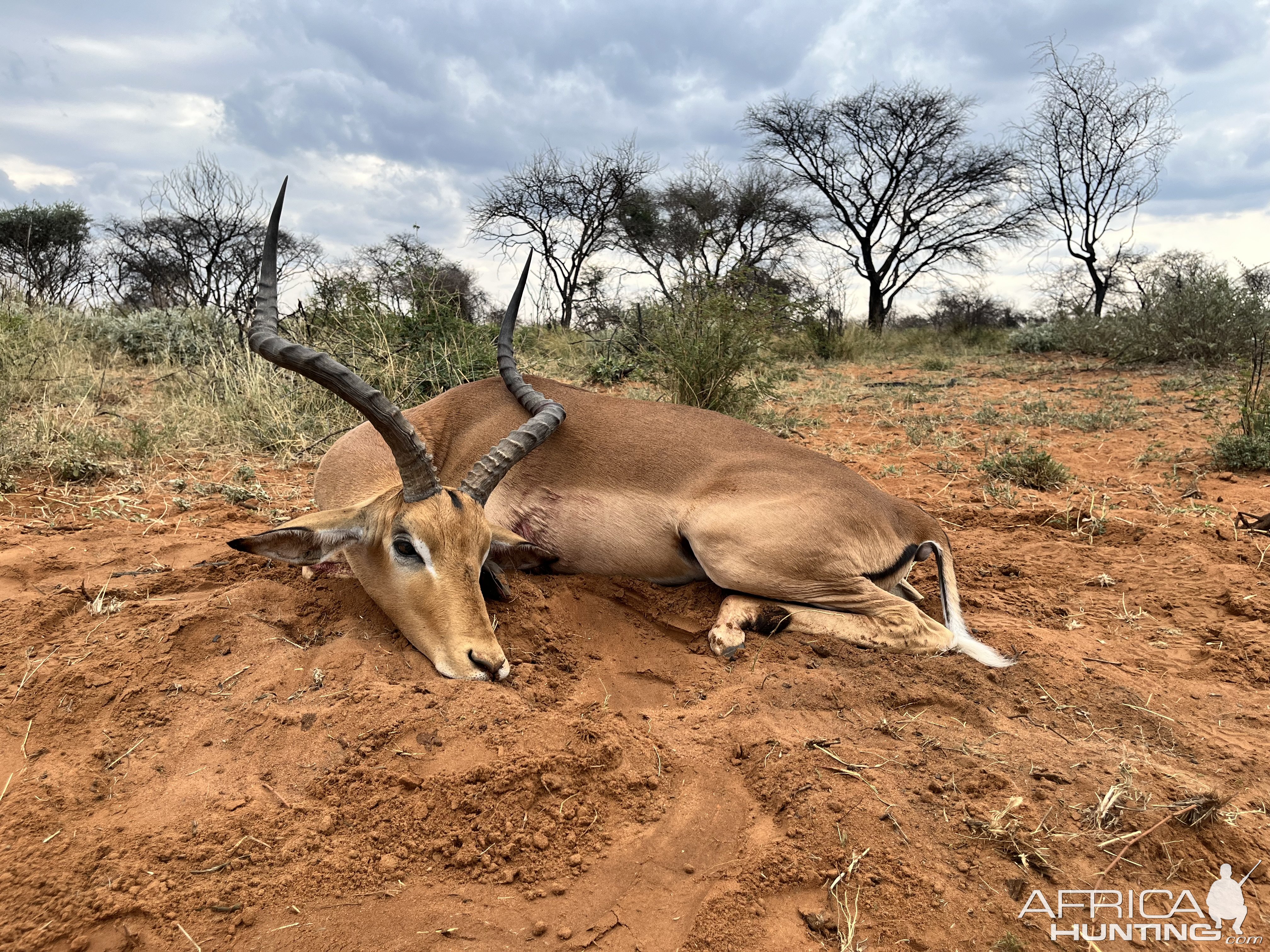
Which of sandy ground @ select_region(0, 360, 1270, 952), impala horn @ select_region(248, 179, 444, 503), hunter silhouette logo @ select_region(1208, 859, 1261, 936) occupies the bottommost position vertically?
hunter silhouette logo @ select_region(1208, 859, 1261, 936)

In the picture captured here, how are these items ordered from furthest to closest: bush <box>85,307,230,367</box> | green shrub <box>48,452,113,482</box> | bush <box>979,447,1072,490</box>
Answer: bush <box>85,307,230,367</box> < bush <box>979,447,1072,490</box> < green shrub <box>48,452,113,482</box>

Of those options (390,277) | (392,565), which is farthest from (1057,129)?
(392,565)

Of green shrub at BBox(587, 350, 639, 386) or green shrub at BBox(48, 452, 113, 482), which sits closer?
green shrub at BBox(48, 452, 113, 482)

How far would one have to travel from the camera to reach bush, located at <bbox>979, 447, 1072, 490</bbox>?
6.67m

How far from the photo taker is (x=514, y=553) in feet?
12.4

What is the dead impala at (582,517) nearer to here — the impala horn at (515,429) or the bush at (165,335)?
the impala horn at (515,429)

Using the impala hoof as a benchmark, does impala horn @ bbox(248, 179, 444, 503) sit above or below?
above

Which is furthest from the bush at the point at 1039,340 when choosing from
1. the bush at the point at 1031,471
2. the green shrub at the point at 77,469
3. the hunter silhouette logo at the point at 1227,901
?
the green shrub at the point at 77,469

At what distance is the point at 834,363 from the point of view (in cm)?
1844

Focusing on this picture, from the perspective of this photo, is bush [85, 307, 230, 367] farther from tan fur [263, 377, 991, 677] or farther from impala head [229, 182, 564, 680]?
impala head [229, 182, 564, 680]

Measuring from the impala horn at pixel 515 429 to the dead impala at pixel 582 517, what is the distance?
0.01 meters

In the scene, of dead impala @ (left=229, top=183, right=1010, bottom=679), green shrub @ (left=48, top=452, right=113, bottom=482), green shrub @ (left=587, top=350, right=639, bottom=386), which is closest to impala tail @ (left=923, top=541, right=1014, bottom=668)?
dead impala @ (left=229, top=183, right=1010, bottom=679)

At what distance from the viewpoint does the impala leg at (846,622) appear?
3.68m

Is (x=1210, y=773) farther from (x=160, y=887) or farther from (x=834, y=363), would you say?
(x=834, y=363)
